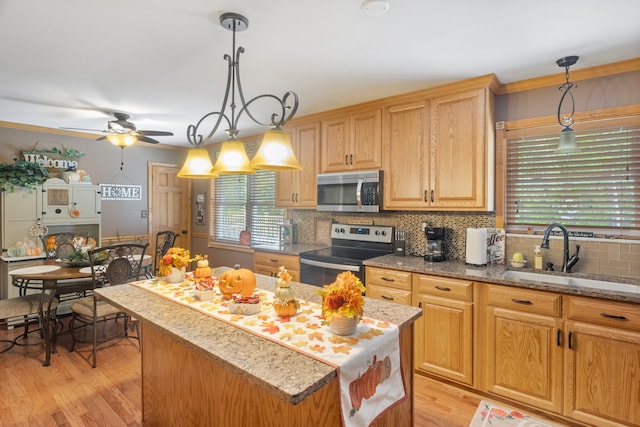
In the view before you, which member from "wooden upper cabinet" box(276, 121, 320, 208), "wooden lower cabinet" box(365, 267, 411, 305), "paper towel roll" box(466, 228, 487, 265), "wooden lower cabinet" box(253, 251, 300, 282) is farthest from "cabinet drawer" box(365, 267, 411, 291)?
"wooden upper cabinet" box(276, 121, 320, 208)

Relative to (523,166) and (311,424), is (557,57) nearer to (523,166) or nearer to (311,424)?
(523,166)

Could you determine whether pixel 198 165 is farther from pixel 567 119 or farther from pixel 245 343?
pixel 567 119

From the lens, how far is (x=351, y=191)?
3.41 meters

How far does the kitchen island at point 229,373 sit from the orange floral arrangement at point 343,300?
8.3 inches

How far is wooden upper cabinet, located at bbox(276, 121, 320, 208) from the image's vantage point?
376cm

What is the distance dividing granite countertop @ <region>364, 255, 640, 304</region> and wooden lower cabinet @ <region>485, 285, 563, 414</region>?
0.20ft

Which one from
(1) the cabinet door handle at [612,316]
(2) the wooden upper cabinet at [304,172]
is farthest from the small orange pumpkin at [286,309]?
(2) the wooden upper cabinet at [304,172]

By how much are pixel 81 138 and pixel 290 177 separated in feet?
10.1

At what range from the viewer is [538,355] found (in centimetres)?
224

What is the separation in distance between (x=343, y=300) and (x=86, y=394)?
242 cm

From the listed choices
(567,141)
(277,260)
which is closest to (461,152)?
(567,141)

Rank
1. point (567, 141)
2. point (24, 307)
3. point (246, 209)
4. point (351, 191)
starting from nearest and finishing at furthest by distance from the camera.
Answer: point (567, 141) < point (24, 307) < point (351, 191) < point (246, 209)

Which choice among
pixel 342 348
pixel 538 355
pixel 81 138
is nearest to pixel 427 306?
pixel 538 355

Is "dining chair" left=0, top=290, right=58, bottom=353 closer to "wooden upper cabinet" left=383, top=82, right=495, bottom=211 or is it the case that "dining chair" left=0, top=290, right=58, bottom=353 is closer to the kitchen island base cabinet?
the kitchen island base cabinet
